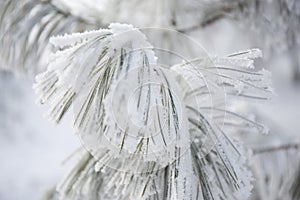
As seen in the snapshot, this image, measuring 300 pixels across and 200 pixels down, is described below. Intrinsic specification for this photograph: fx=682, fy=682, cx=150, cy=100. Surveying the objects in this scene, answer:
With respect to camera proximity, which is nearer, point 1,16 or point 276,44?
point 1,16

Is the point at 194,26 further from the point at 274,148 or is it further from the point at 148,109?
the point at 148,109

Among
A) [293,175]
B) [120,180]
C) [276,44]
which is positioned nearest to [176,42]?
[276,44]

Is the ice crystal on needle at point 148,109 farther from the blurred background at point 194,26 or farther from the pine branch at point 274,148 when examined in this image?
the pine branch at point 274,148

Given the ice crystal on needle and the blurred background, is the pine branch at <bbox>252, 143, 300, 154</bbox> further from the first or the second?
the ice crystal on needle

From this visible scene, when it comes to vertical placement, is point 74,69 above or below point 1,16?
below

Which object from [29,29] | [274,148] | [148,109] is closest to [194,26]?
[274,148]

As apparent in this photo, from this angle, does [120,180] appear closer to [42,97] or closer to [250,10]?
[42,97]

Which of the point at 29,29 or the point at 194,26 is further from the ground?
the point at 194,26

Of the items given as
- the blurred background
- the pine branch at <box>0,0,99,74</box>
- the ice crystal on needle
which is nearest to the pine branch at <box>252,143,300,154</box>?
the blurred background

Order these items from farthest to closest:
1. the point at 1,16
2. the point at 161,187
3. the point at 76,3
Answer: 1. the point at 76,3
2. the point at 1,16
3. the point at 161,187
